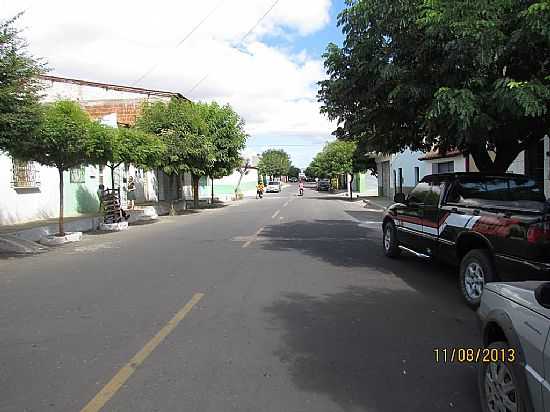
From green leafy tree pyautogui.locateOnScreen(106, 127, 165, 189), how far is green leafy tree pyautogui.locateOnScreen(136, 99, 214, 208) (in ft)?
14.4

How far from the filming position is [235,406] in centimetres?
397

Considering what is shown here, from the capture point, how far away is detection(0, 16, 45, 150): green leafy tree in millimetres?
11047

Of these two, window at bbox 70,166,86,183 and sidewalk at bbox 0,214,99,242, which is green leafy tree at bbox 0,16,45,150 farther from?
window at bbox 70,166,86,183

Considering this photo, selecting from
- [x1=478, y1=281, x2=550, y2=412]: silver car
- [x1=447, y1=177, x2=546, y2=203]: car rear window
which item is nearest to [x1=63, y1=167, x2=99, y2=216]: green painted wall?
[x1=447, y1=177, x2=546, y2=203]: car rear window

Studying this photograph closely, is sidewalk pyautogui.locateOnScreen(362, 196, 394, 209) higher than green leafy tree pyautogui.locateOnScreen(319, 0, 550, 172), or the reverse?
green leafy tree pyautogui.locateOnScreen(319, 0, 550, 172)

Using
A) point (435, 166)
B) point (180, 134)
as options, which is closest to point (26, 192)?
point (180, 134)

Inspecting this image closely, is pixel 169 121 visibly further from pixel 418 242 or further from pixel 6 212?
pixel 418 242

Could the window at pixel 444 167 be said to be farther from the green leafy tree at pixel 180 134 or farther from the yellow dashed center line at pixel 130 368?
the yellow dashed center line at pixel 130 368

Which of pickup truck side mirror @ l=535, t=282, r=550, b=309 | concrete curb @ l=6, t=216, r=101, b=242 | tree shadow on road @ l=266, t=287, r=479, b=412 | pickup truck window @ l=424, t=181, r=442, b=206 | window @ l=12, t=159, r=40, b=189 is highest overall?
window @ l=12, t=159, r=40, b=189

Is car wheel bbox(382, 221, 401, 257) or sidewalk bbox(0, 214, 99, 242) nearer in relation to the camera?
car wheel bbox(382, 221, 401, 257)

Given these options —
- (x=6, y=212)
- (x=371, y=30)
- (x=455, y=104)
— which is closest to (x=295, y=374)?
(x=455, y=104)

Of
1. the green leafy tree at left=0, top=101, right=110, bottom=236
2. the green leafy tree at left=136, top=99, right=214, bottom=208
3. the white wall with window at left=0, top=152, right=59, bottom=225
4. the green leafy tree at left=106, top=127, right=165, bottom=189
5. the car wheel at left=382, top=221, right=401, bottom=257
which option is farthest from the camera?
the green leafy tree at left=136, top=99, right=214, bottom=208

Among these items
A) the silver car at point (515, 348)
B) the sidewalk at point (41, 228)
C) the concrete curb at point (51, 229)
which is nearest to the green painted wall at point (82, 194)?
the sidewalk at point (41, 228)

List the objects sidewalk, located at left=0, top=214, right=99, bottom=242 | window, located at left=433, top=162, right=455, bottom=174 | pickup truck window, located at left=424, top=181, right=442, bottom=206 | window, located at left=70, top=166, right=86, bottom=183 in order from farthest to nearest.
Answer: window, located at left=433, top=162, right=455, bottom=174 < window, located at left=70, top=166, right=86, bottom=183 < sidewalk, located at left=0, top=214, right=99, bottom=242 < pickup truck window, located at left=424, top=181, right=442, bottom=206
